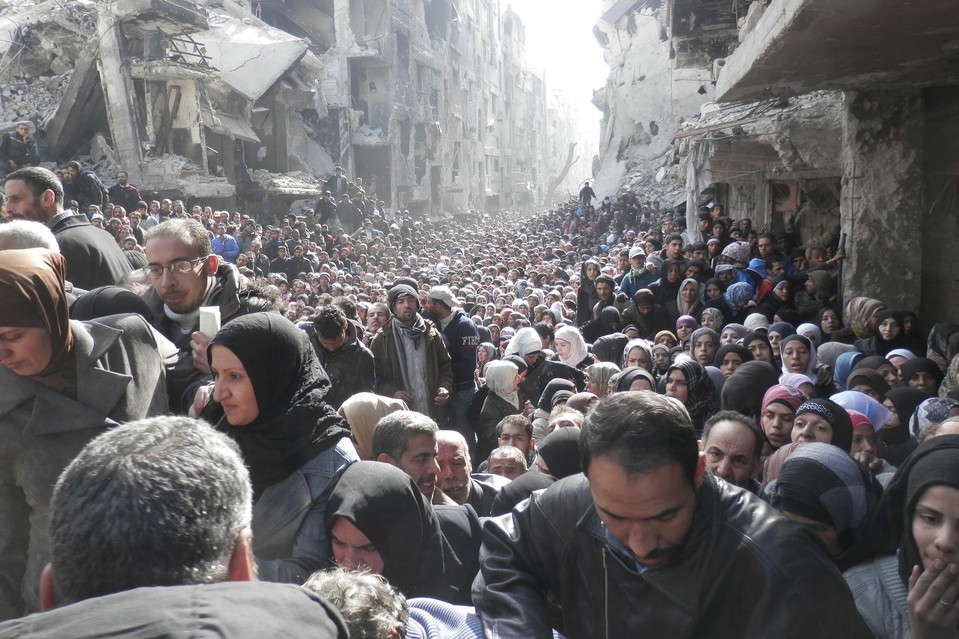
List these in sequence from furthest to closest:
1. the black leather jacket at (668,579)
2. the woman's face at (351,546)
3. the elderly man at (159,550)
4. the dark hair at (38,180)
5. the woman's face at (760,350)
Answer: the woman's face at (760,350) < the dark hair at (38,180) < the woman's face at (351,546) < the black leather jacket at (668,579) < the elderly man at (159,550)

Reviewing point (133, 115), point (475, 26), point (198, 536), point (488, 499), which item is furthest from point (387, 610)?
point (475, 26)

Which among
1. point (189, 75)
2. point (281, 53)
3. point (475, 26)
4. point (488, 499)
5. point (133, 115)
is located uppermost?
point (475, 26)

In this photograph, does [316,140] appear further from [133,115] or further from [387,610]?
[387,610]

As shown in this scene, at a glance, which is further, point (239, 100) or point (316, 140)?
point (316, 140)

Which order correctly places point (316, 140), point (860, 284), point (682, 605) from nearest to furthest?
1. point (682, 605)
2. point (860, 284)
3. point (316, 140)

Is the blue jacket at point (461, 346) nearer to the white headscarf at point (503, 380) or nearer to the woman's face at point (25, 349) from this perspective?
the white headscarf at point (503, 380)

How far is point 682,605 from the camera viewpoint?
70.2 inches

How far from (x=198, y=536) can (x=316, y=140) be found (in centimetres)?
3273

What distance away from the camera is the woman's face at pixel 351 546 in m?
2.20

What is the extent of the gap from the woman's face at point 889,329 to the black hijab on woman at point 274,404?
18.6ft

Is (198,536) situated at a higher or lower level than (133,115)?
lower

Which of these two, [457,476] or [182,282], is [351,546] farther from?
[182,282]

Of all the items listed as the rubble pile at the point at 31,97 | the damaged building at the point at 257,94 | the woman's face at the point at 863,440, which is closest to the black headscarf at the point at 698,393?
the woman's face at the point at 863,440

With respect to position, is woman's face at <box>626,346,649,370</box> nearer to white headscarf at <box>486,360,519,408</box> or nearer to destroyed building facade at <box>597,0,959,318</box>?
white headscarf at <box>486,360,519,408</box>
